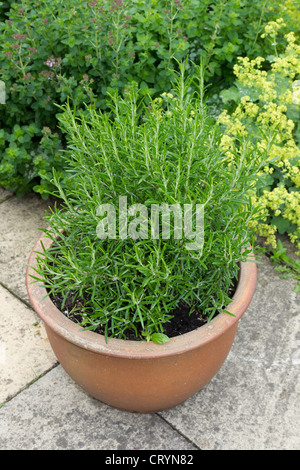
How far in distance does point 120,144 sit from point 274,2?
7.45 ft

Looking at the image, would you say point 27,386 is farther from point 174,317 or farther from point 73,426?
point 174,317

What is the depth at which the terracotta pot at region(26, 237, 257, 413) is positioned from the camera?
2.03 meters

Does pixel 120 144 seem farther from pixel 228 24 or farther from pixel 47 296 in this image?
pixel 228 24

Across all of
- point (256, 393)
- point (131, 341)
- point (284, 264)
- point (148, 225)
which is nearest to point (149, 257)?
point (148, 225)

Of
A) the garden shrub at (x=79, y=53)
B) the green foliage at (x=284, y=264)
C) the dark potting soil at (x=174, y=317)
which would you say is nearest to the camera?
the dark potting soil at (x=174, y=317)

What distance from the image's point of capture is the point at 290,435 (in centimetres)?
241

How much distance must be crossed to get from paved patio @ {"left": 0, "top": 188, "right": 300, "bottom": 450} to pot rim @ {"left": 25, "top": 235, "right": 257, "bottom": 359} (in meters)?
0.57

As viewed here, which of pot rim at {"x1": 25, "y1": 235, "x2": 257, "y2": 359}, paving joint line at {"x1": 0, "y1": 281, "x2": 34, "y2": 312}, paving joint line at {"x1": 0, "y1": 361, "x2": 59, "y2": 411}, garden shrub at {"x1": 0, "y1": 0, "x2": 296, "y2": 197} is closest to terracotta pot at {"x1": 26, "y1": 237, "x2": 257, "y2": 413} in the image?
pot rim at {"x1": 25, "y1": 235, "x2": 257, "y2": 359}

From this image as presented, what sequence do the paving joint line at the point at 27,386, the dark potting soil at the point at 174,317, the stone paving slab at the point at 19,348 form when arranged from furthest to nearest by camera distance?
the stone paving slab at the point at 19,348
the paving joint line at the point at 27,386
the dark potting soil at the point at 174,317

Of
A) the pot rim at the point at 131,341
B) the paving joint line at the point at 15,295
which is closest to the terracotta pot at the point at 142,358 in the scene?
the pot rim at the point at 131,341

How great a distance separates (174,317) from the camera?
7.45 ft

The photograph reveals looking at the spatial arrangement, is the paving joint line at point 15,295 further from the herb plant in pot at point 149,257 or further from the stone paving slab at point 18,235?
the herb plant in pot at point 149,257

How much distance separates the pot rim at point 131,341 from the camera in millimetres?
2012
